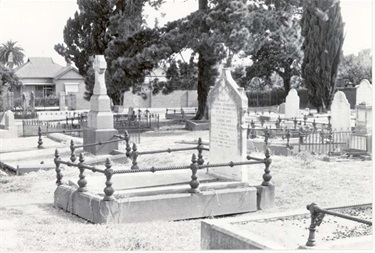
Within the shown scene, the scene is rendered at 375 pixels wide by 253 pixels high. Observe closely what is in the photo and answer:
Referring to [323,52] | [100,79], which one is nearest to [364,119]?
[100,79]

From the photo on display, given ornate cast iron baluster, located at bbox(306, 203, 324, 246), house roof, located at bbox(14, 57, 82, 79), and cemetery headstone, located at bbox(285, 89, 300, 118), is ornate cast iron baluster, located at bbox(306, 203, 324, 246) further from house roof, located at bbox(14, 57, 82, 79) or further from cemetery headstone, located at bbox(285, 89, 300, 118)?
house roof, located at bbox(14, 57, 82, 79)

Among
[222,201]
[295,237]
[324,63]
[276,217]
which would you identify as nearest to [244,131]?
[222,201]

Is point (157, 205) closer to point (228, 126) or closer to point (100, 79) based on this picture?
point (228, 126)

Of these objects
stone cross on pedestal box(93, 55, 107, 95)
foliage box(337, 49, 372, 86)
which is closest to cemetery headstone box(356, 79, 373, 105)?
stone cross on pedestal box(93, 55, 107, 95)

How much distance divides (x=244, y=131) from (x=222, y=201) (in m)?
1.72

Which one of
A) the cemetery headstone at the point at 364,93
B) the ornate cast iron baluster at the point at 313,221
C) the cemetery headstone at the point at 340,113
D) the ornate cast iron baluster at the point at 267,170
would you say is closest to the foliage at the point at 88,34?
the cemetery headstone at the point at 340,113

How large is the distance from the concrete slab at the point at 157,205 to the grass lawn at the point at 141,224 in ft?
0.72

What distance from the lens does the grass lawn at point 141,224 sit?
8.29 meters

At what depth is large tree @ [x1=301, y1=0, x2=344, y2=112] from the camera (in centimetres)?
4434

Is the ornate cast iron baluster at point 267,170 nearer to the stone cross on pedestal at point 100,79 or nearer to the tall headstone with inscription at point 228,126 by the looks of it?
the tall headstone with inscription at point 228,126

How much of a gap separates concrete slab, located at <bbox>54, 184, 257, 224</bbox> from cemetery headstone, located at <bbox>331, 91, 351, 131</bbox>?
12.9 meters

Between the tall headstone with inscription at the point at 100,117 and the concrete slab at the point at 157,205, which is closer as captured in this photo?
the concrete slab at the point at 157,205

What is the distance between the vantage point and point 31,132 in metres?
30.3

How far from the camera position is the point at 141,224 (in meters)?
9.66
